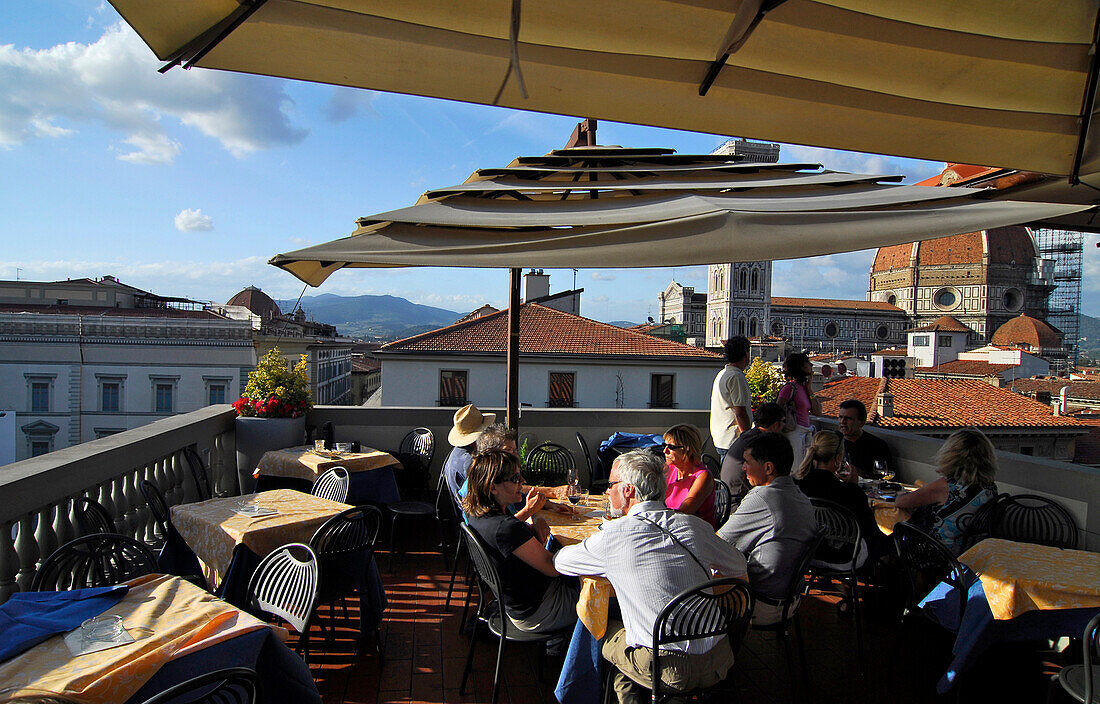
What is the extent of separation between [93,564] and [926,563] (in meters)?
4.03

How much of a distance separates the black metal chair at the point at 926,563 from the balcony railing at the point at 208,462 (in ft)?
3.93

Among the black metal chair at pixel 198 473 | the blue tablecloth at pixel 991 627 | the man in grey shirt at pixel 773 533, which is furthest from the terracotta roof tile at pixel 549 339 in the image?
the blue tablecloth at pixel 991 627

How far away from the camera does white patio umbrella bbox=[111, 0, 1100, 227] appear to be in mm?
2199

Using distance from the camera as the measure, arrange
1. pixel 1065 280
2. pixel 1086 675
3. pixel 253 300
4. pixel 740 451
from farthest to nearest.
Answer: pixel 1065 280, pixel 253 300, pixel 740 451, pixel 1086 675

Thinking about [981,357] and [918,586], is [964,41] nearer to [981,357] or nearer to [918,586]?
[918,586]

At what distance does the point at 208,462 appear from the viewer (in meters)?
5.11

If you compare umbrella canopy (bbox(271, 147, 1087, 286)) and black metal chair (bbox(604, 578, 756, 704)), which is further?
black metal chair (bbox(604, 578, 756, 704))

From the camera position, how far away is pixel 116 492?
360 centimetres

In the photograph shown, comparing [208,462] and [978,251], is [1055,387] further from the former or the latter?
[978,251]

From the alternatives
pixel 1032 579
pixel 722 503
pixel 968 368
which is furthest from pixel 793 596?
pixel 968 368

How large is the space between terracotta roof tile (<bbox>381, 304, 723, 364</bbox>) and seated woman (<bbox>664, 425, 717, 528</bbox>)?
22.5m

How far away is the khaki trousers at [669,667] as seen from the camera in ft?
7.88

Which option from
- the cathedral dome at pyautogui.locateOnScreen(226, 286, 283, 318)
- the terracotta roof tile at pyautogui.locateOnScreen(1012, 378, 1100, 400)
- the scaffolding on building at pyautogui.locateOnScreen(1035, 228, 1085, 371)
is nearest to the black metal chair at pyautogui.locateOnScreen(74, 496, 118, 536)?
the terracotta roof tile at pyautogui.locateOnScreen(1012, 378, 1100, 400)

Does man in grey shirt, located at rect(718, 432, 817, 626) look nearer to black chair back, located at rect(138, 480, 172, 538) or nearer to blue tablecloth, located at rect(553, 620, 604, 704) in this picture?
blue tablecloth, located at rect(553, 620, 604, 704)
